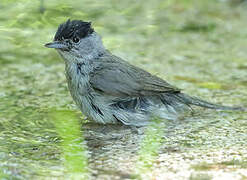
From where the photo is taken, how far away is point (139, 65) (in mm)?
6422

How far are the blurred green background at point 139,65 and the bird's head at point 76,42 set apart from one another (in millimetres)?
540

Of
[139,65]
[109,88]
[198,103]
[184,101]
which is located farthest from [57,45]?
[139,65]

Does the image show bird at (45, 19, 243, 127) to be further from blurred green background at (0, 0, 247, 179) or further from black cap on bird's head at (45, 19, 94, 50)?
blurred green background at (0, 0, 247, 179)

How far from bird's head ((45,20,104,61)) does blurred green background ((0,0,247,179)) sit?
21.3 inches

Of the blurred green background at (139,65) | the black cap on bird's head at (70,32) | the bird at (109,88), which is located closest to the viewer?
the blurred green background at (139,65)

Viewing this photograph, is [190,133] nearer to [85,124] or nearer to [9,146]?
[85,124]

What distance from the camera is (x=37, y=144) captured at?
13.2 ft

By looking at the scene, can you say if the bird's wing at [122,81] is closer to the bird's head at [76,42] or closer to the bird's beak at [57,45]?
the bird's head at [76,42]

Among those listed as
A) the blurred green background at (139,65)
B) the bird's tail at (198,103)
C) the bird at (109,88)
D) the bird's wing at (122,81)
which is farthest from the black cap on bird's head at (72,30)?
the bird's tail at (198,103)

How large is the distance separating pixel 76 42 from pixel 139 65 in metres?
1.54

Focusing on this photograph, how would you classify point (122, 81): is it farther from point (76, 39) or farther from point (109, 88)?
point (76, 39)

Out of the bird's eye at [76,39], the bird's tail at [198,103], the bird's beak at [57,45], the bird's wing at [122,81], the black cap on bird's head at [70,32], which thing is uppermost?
the black cap on bird's head at [70,32]

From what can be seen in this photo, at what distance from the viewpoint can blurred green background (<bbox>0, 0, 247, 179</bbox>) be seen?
11.8 feet

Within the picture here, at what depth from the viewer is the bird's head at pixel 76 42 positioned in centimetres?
495
